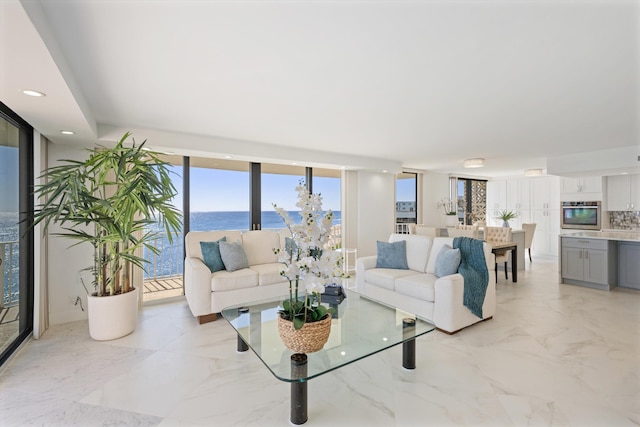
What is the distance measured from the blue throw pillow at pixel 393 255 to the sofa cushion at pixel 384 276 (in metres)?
0.08

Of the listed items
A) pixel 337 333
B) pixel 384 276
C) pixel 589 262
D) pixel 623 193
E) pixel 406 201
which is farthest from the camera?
pixel 406 201

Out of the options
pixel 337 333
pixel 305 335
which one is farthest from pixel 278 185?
pixel 305 335

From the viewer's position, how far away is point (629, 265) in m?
4.68

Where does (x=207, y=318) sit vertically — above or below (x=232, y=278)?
below

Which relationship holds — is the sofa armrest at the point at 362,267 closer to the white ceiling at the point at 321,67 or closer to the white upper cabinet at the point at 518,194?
the white ceiling at the point at 321,67

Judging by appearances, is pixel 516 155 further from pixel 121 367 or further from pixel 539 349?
pixel 121 367

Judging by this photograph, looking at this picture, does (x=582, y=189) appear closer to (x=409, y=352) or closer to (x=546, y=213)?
(x=546, y=213)

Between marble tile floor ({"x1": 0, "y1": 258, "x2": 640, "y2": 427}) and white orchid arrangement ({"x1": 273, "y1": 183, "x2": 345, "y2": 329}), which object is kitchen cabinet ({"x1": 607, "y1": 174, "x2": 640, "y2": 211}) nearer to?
marble tile floor ({"x1": 0, "y1": 258, "x2": 640, "y2": 427})

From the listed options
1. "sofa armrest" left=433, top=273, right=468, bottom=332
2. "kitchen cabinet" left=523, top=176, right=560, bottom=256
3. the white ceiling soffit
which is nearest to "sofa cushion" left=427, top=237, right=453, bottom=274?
"sofa armrest" left=433, top=273, right=468, bottom=332

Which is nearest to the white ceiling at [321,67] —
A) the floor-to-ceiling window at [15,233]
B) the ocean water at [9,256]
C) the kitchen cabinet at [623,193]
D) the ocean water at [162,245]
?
the floor-to-ceiling window at [15,233]

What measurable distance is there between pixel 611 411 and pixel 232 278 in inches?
134

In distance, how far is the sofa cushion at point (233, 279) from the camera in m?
3.58

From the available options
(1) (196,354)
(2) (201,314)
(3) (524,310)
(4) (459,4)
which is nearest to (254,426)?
(1) (196,354)

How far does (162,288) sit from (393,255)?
3.72 metres
